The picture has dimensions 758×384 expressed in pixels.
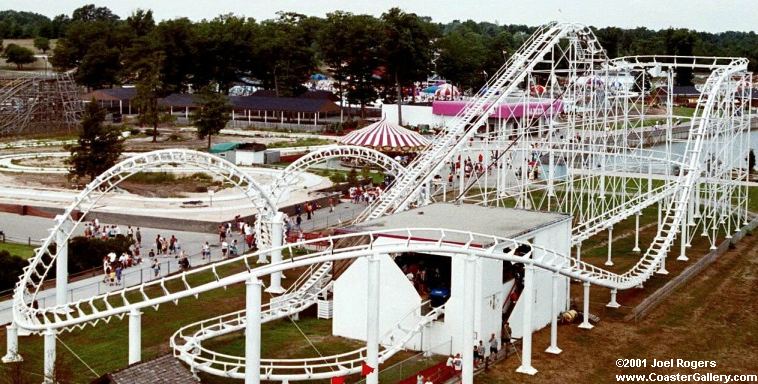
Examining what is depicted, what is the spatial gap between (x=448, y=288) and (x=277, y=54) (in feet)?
296

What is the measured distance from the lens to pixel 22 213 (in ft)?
168

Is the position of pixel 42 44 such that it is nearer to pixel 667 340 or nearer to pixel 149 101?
pixel 149 101

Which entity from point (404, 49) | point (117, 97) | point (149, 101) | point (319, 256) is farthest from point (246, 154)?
point (319, 256)

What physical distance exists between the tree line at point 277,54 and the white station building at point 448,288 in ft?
196

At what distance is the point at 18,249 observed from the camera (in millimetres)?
42812

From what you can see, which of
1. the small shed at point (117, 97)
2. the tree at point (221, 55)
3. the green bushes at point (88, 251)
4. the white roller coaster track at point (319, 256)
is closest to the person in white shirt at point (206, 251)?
the white roller coaster track at point (319, 256)

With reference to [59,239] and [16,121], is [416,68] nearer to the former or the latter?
[16,121]

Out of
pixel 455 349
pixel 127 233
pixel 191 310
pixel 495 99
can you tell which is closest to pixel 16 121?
pixel 127 233

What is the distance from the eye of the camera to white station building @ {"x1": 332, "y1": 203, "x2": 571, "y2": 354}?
2819cm

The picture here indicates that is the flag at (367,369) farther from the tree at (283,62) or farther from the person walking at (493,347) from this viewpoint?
the tree at (283,62)

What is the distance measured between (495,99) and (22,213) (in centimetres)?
2449

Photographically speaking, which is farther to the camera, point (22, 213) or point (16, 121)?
point (16, 121)

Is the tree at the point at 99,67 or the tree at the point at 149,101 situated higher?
the tree at the point at 99,67

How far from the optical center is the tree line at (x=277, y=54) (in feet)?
339
